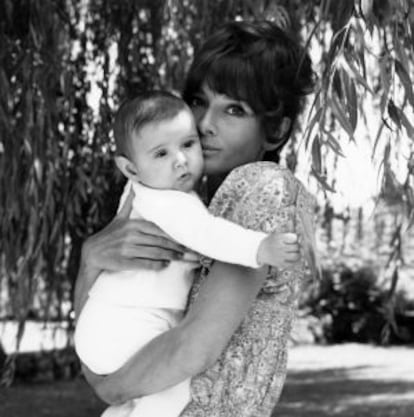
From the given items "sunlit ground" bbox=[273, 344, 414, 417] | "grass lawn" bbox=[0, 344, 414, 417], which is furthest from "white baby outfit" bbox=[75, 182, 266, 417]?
"sunlit ground" bbox=[273, 344, 414, 417]

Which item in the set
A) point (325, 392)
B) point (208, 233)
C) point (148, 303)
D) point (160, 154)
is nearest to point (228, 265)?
point (208, 233)

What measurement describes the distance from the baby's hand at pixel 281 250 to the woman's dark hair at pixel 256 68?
0.41 metres

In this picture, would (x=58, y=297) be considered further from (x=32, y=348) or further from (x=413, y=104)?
(x=32, y=348)

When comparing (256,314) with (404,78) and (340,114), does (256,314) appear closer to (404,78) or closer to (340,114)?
(340,114)

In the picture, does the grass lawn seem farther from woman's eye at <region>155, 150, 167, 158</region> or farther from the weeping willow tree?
woman's eye at <region>155, 150, 167, 158</region>

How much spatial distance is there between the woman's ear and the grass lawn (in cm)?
494

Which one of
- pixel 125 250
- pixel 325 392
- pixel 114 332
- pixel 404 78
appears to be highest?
pixel 404 78

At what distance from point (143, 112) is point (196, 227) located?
0.24 meters

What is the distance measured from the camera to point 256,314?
5.49 feet

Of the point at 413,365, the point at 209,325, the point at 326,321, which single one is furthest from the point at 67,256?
the point at 326,321

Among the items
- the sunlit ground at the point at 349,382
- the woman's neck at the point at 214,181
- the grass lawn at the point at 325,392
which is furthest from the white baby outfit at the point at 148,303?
the sunlit ground at the point at 349,382

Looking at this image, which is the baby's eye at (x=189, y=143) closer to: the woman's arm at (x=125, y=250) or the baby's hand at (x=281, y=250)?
the woman's arm at (x=125, y=250)

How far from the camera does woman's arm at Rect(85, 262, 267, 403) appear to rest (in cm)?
156

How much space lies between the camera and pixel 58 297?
3912mm
